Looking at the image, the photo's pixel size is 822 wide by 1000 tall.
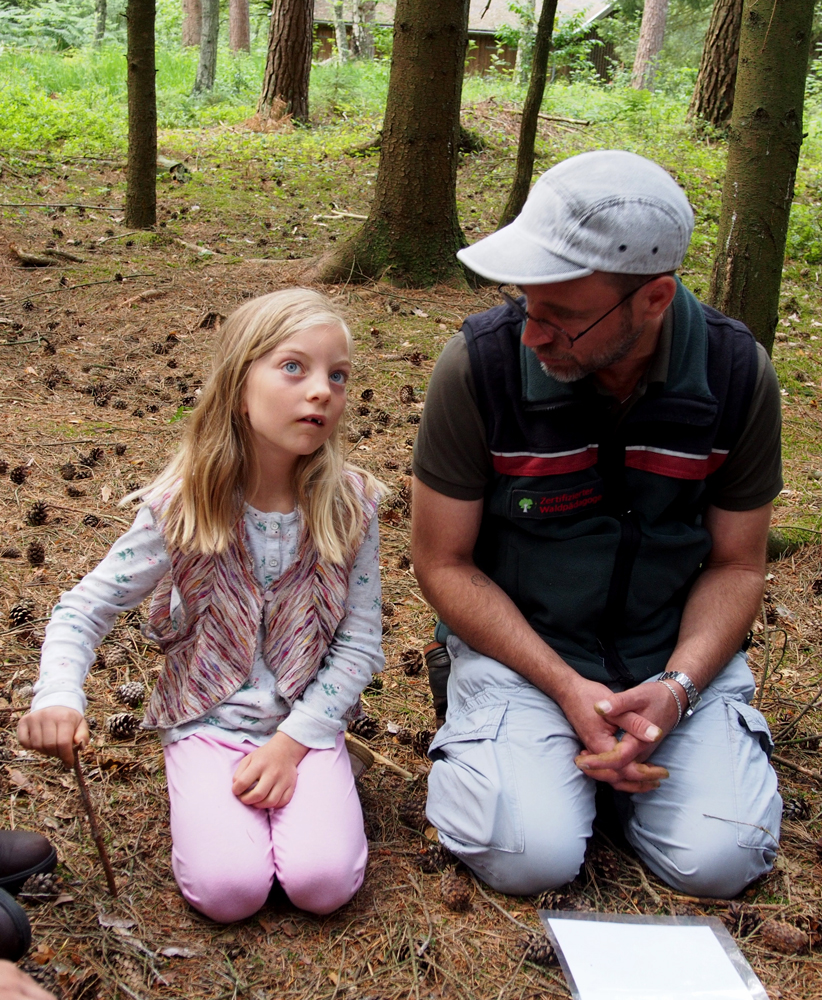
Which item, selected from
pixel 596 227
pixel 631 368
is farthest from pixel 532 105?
pixel 596 227

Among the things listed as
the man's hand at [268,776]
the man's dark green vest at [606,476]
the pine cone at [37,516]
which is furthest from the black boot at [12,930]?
the pine cone at [37,516]

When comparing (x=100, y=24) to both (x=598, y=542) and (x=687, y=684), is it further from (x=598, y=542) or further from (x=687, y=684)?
(x=687, y=684)

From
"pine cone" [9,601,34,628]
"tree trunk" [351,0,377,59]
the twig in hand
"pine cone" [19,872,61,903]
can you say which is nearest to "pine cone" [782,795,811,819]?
the twig in hand

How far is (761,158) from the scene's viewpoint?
3.73 metres

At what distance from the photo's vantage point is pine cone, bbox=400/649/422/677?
3.09 metres

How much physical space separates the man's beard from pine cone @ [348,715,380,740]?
123 centimetres

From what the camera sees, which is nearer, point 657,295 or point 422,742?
point 657,295

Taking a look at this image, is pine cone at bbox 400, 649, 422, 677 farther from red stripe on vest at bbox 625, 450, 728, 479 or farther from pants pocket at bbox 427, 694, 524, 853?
red stripe on vest at bbox 625, 450, 728, 479

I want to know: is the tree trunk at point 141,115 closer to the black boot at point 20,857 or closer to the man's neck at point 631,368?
the man's neck at point 631,368

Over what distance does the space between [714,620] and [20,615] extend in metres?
2.23

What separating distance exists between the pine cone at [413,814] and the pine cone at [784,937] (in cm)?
86

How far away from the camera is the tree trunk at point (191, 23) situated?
24.1m

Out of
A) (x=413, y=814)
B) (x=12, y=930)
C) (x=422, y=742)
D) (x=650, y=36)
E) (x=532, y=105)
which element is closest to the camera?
(x=12, y=930)

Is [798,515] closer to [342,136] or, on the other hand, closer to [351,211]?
[351,211]
